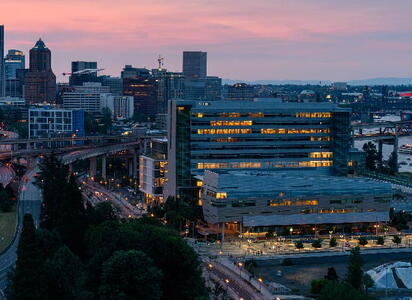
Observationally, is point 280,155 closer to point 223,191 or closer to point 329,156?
point 329,156

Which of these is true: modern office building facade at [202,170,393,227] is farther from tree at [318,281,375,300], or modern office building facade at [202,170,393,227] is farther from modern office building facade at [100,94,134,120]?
modern office building facade at [100,94,134,120]

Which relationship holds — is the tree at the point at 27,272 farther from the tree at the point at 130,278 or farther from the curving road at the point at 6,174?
the curving road at the point at 6,174

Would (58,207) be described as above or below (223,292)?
above

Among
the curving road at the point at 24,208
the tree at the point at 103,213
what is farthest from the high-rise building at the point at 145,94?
the tree at the point at 103,213

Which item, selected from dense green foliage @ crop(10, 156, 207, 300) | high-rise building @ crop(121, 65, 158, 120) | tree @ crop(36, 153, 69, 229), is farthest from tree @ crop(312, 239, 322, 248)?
high-rise building @ crop(121, 65, 158, 120)

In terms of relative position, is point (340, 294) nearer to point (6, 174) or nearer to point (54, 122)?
point (6, 174)

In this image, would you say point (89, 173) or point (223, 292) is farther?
point (89, 173)

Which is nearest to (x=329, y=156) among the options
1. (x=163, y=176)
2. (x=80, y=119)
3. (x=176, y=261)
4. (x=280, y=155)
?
(x=280, y=155)

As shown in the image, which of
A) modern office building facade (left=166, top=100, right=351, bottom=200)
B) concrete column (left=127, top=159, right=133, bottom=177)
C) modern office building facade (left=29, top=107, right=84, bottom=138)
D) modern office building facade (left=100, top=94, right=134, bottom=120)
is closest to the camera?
modern office building facade (left=166, top=100, right=351, bottom=200)
